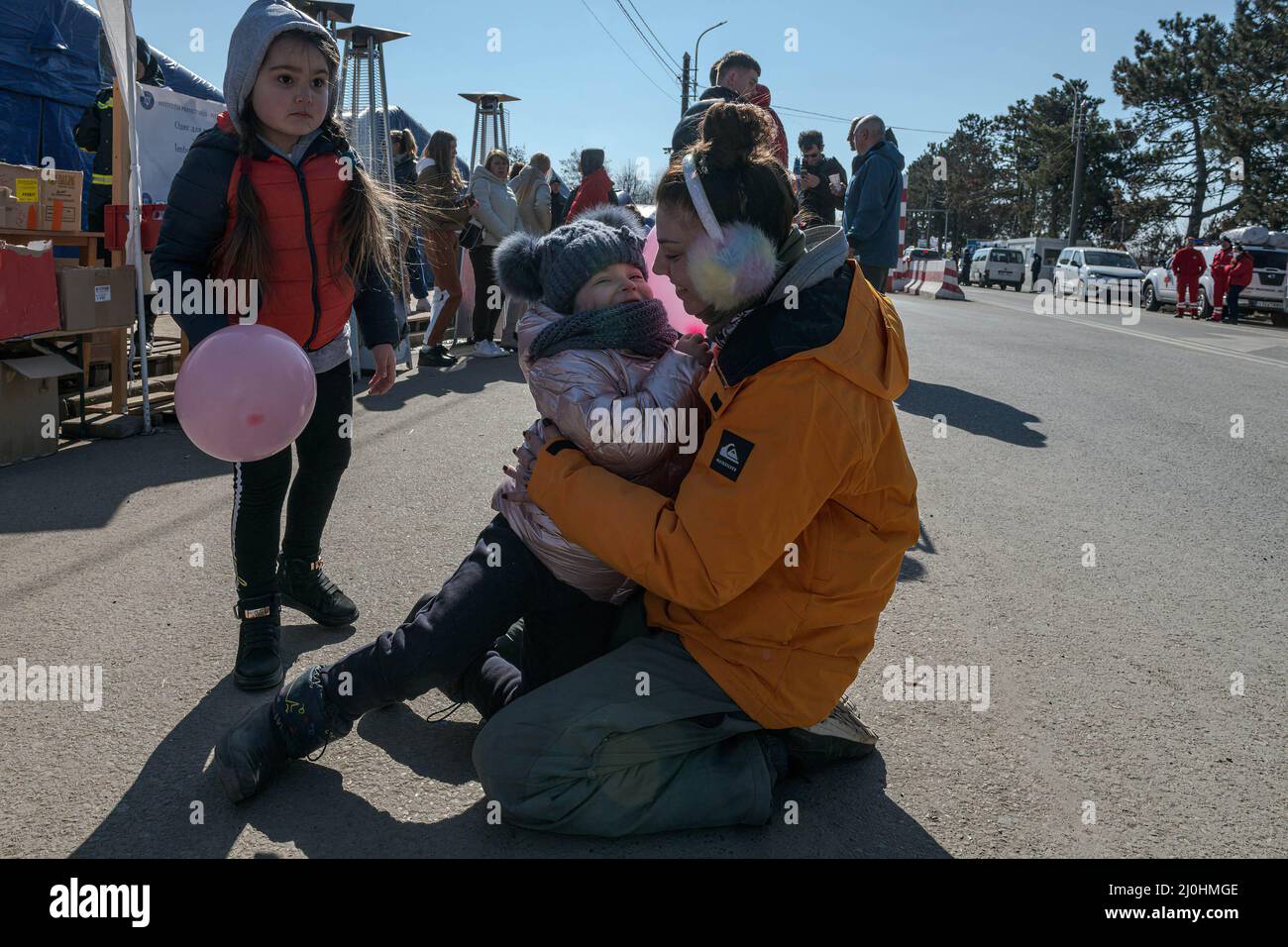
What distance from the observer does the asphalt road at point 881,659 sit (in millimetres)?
2297

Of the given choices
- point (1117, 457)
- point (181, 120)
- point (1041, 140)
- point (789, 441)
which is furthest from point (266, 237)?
point (1041, 140)

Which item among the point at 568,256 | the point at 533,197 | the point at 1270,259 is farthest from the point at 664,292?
the point at 1270,259

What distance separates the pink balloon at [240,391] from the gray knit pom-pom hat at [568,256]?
61 centimetres

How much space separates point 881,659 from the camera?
130 inches

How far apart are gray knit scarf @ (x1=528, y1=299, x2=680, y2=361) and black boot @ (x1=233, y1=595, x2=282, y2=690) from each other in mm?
1254

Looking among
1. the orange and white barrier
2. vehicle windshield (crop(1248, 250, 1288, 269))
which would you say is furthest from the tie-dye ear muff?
the orange and white barrier

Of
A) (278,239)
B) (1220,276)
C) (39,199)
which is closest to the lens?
(278,239)

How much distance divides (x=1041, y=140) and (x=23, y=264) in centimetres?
6758

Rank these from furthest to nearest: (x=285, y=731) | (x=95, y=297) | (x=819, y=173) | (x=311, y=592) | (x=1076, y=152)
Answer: (x=1076, y=152), (x=819, y=173), (x=95, y=297), (x=311, y=592), (x=285, y=731)

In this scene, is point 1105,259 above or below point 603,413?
above

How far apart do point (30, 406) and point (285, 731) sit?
168 inches
